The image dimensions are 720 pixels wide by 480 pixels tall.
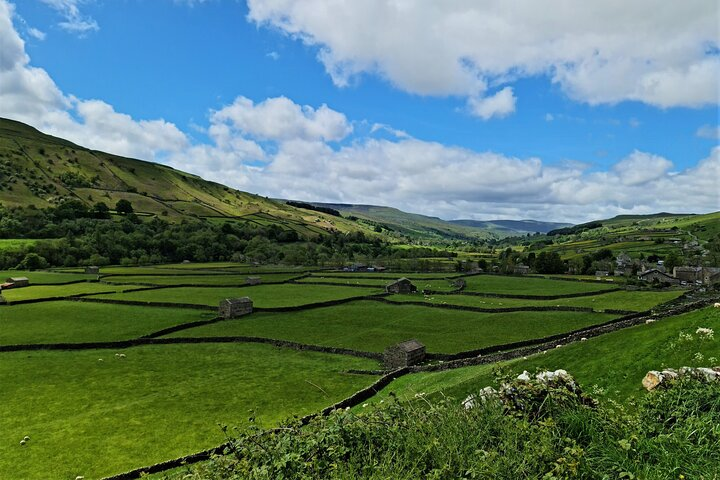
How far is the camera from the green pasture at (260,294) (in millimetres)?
69869

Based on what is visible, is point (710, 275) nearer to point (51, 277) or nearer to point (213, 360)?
point (213, 360)

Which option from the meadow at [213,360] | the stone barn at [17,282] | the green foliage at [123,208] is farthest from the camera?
the green foliage at [123,208]

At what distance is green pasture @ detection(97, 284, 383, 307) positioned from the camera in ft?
229

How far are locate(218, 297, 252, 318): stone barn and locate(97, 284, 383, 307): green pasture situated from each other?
5.22 m

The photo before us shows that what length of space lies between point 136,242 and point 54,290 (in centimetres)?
6619

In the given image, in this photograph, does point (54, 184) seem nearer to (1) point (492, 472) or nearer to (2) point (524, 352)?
(2) point (524, 352)

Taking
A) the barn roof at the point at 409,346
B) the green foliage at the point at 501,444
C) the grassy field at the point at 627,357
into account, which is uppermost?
the green foliage at the point at 501,444

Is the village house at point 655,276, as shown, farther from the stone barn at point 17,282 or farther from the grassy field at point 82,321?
the stone barn at point 17,282

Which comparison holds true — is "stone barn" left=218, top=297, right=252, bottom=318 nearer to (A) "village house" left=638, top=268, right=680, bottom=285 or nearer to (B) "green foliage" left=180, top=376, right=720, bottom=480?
(B) "green foliage" left=180, top=376, right=720, bottom=480

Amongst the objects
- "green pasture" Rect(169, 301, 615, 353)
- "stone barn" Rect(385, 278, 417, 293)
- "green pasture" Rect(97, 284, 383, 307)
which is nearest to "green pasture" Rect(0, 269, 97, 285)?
"green pasture" Rect(97, 284, 383, 307)

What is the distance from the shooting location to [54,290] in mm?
77250

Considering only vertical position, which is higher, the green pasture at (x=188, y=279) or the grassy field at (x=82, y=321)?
the green pasture at (x=188, y=279)

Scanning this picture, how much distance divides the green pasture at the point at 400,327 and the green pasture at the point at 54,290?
119 ft

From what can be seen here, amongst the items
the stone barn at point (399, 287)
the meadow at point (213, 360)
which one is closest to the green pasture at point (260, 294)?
the meadow at point (213, 360)
